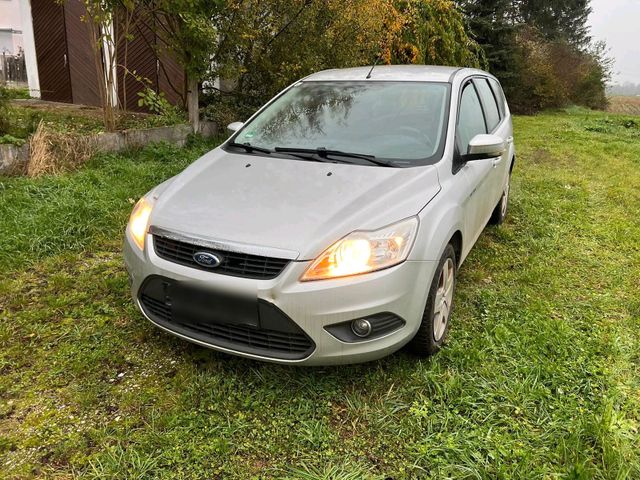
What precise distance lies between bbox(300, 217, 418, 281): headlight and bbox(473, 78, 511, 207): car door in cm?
174

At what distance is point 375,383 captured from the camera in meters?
2.56

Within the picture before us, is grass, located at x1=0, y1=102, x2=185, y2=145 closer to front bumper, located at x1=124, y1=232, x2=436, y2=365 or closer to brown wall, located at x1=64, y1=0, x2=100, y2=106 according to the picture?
brown wall, located at x1=64, y1=0, x2=100, y2=106

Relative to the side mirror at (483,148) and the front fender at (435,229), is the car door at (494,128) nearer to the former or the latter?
the side mirror at (483,148)

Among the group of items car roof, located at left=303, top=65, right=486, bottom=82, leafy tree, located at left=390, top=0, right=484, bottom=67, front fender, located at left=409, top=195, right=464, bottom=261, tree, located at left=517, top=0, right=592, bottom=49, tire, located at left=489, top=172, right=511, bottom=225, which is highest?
tree, located at left=517, top=0, right=592, bottom=49

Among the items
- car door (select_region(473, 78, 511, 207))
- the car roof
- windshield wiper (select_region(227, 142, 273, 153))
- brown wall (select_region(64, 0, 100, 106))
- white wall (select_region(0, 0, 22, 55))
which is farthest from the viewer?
white wall (select_region(0, 0, 22, 55))

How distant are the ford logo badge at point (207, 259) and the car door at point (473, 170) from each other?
5.05 feet

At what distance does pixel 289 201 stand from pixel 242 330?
2.21 feet

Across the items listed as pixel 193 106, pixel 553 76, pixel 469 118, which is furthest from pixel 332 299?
pixel 553 76

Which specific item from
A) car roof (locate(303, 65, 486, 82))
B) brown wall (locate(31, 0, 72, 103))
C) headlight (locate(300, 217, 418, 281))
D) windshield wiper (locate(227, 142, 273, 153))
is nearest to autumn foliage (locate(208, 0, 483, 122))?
car roof (locate(303, 65, 486, 82))

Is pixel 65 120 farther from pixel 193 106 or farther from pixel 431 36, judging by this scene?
pixel 431 36

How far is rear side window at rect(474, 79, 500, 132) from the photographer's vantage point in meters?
4.17

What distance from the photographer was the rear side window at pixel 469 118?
324 centimetres

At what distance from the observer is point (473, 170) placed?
3.27m

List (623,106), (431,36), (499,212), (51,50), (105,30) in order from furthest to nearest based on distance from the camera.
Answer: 1. (623,106)
2. (431,36)
3. (51,50)
4. (105,30)
5. (499,212)
